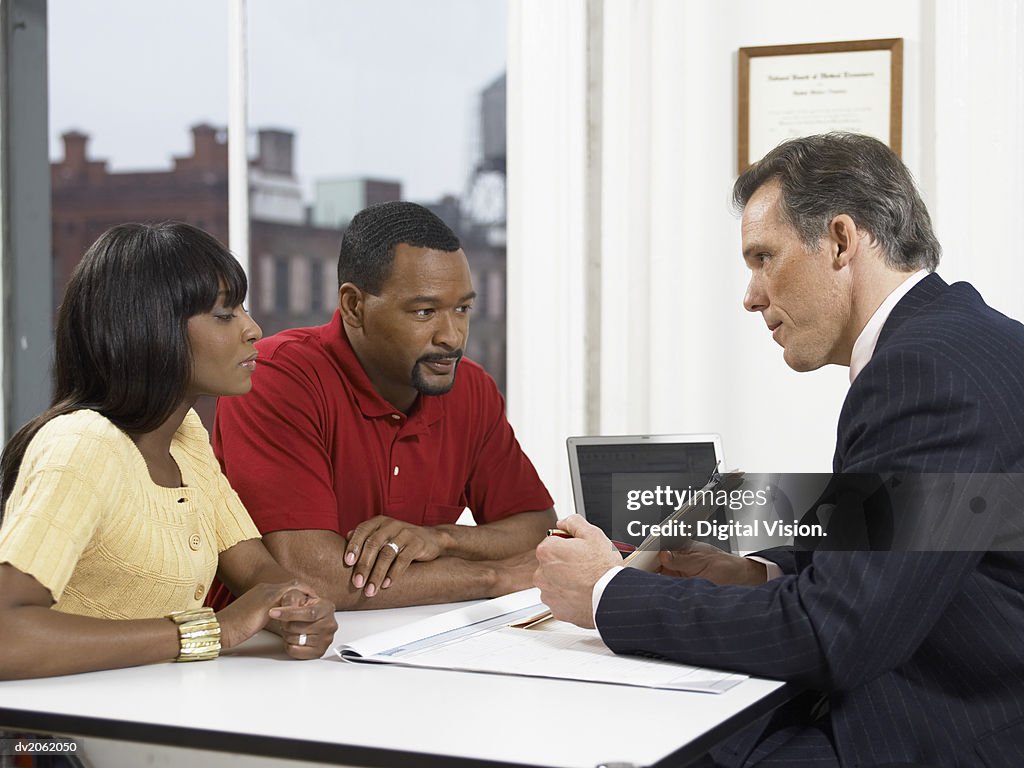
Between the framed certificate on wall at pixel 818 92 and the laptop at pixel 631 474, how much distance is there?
836 millimetres

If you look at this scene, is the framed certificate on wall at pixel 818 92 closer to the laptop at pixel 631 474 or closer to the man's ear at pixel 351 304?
the laptop at pixel 631 474

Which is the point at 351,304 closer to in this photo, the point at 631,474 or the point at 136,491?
the point at 631,474

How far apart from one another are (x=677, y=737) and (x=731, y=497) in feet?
2.74

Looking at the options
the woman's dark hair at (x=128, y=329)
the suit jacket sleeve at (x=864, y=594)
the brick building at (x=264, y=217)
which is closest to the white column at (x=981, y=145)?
the brick building at (x=264, y=217)

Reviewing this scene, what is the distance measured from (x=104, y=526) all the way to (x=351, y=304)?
944mm

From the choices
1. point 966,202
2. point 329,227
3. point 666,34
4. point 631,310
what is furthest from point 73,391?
point 329,227

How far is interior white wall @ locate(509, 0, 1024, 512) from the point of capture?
3.02m

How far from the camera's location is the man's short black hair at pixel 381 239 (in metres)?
2.27

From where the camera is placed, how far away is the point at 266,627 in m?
1.61

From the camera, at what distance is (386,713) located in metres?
1.21

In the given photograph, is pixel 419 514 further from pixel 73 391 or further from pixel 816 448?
pixel 816 448

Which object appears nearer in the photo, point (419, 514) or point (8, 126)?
point (419, 514)

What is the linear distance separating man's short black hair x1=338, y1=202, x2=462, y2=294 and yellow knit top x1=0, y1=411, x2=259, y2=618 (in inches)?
26.1
